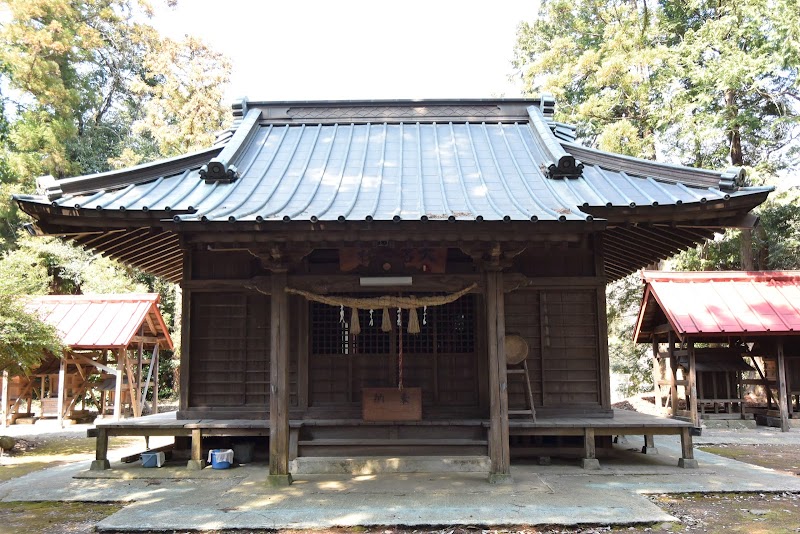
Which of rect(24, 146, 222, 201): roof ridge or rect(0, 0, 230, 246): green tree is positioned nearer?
rect(24, 146, 222, 201): roof ridge

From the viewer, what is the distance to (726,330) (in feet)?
49.7

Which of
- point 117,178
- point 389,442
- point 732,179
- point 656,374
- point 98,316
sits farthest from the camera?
point 656,374

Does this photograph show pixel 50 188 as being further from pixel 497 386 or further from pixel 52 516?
pixel 497 386

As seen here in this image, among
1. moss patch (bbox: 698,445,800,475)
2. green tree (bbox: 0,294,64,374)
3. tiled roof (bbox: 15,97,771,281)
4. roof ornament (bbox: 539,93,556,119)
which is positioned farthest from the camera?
roof ornament (bbox: 539,93,556,119)

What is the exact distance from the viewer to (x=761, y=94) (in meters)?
20.2

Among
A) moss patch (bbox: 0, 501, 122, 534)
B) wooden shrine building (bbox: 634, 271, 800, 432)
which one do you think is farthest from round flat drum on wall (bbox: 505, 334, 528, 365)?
wooden shrine building (bbox: 634, 271, 800, 432)

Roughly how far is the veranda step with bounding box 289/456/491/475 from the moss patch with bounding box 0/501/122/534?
2.49 m

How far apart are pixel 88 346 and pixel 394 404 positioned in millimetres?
12301

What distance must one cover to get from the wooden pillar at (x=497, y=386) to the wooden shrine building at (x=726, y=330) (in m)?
9.31

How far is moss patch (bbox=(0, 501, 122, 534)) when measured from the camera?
21.2ft

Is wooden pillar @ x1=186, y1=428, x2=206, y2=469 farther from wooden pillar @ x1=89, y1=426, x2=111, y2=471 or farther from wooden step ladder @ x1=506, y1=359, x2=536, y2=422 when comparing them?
wooden step ladder @ x1=506, y1=359, x2=536, y2=422

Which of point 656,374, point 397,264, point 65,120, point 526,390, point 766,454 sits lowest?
point 766,454

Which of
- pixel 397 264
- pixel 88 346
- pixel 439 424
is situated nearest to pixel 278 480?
pixel 439 424

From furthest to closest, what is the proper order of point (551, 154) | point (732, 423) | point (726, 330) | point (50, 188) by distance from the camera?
point (732, 423), point (726, 330), point (551, 154), point (50, 188)
